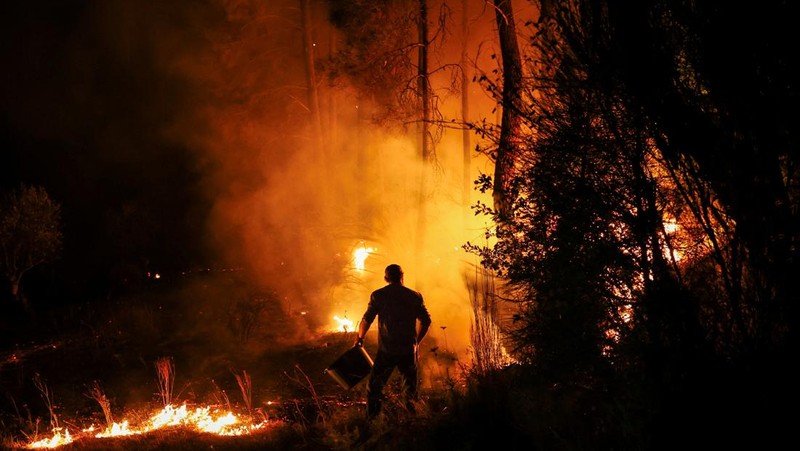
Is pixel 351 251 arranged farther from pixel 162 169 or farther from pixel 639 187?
pixel 162 169

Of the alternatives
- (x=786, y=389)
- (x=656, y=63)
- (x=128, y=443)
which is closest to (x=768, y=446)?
(x=786, y=389)

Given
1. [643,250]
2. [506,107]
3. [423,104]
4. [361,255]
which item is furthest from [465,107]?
[643,250]

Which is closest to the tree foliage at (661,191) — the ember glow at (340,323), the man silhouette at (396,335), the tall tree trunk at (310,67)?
the man silhouette at (396,335)

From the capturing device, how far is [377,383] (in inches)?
248

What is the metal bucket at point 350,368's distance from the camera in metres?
6.10

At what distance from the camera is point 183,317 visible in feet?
49.4

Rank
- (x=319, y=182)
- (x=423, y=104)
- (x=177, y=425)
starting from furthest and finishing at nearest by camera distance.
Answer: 1. (x=319, y=182)
2. (x=423, y=104)
3. (x=177, y=425)

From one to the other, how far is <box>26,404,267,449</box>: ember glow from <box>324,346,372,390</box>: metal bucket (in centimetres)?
131

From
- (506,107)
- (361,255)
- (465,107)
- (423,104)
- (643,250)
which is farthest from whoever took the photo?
(465,107)

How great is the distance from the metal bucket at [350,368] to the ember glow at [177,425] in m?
1.31

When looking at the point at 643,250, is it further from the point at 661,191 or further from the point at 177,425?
the point at 177,425

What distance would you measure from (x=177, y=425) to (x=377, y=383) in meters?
2.70

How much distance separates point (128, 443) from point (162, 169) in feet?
106

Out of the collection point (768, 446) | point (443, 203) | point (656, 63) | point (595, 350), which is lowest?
point (768, 446)
